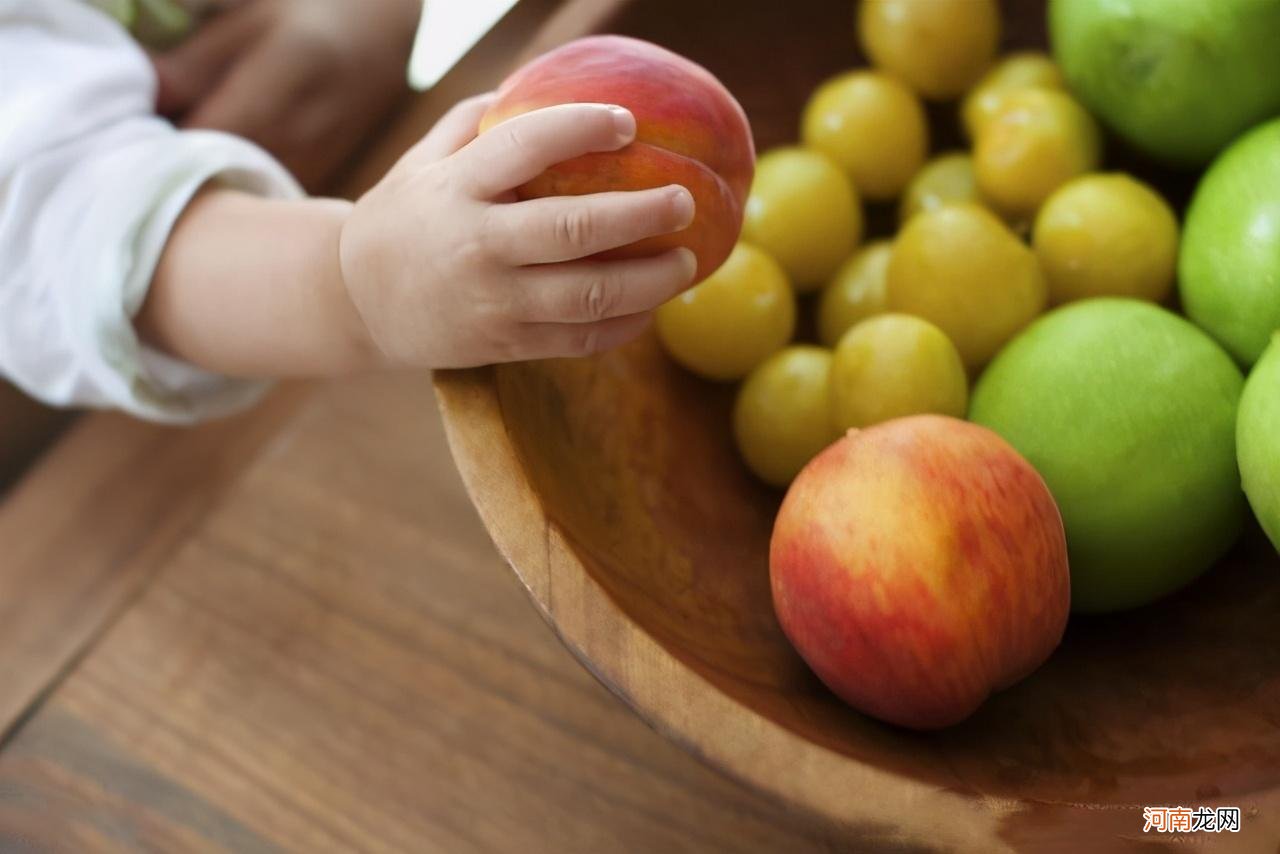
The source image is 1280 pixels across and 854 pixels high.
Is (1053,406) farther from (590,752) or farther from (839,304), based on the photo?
(590,752)

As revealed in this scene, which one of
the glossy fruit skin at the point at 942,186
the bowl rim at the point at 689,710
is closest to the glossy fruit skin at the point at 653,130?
the bowl rim at the point at 689,710

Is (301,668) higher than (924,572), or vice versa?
(924,572)

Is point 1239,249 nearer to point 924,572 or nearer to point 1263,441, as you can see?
point 1263,441

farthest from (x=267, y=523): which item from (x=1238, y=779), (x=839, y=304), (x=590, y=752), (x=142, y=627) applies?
(x=1238, y=779)

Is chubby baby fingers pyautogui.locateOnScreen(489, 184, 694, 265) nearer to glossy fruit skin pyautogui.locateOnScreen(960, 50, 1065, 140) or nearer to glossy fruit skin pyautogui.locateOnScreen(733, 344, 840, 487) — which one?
glossy fruit skin pyautogui.locateOnScreen(733, 344, 840, 487)

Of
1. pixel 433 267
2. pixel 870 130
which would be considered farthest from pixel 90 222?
pixel 870 130

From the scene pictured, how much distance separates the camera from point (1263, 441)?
1.36 ft

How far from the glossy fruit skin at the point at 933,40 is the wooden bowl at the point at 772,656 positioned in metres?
0.18

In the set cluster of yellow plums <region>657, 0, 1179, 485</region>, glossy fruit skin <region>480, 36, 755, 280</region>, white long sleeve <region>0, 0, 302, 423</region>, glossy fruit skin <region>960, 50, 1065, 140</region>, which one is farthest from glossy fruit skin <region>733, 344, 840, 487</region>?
white long sleeve <region>0, 0, 302, 423</region>

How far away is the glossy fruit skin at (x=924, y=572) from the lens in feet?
1.27

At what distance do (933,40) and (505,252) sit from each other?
1.27ft

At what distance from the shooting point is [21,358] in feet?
1.95

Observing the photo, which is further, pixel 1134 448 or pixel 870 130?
pixel 870 130

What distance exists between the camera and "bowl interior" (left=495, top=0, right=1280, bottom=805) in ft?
1.29
